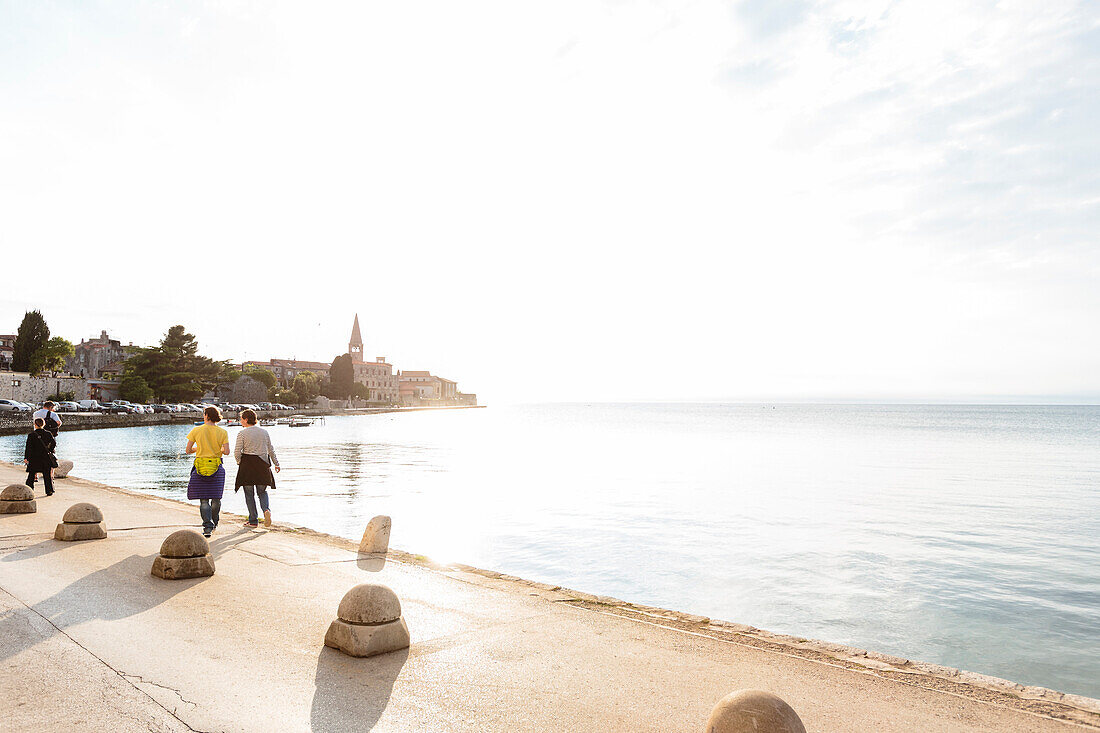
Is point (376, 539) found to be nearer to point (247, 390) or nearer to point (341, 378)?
point (247, 390)

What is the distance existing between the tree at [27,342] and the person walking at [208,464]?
10531cm

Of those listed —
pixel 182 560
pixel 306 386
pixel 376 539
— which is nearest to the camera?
pixel 182 560

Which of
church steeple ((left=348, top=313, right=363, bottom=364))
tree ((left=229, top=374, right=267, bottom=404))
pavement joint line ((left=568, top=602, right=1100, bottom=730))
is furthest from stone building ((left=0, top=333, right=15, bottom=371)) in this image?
pavement joint line ((left=568, top=602, right=1100, bottom=730))

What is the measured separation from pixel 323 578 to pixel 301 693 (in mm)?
3915

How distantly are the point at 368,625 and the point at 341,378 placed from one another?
478 feet

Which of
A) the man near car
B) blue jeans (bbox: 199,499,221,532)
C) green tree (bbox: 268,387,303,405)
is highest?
green tree (bbox: 268,387,303,405)

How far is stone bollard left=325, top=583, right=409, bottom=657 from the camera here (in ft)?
19.0

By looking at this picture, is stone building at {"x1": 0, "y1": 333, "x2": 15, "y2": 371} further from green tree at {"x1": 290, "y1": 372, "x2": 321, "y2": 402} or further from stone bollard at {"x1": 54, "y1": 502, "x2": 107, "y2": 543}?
stone bollard at {"x1": 54, "y1": 502, "x2": 107, "y2": 543}

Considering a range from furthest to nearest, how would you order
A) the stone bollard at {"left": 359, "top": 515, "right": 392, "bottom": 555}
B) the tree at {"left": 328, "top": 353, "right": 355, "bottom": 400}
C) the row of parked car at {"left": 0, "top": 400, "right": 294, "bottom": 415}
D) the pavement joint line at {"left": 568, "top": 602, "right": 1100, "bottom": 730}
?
the tree at {"left": 328, "top": 353, "right": 355, "bottom": 400} → the row of parked car at {"left": 0, "top": 400, "right": 294, "bottom": 415} → the stone bollard at {"left": 359, "top": 515, "right": 392, "bottom": 555} → the pavement joint line at {"left": 568, "top": 602, "right": 1100, "bottom": 730}

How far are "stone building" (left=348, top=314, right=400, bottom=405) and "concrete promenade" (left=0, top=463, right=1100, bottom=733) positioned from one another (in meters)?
168

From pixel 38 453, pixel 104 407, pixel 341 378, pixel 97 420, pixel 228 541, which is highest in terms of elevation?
pixel 341 378

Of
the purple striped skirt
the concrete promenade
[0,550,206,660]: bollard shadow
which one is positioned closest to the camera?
the concrete promenade

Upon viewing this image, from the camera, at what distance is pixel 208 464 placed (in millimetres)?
10812

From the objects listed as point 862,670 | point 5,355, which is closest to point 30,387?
point 5,355
